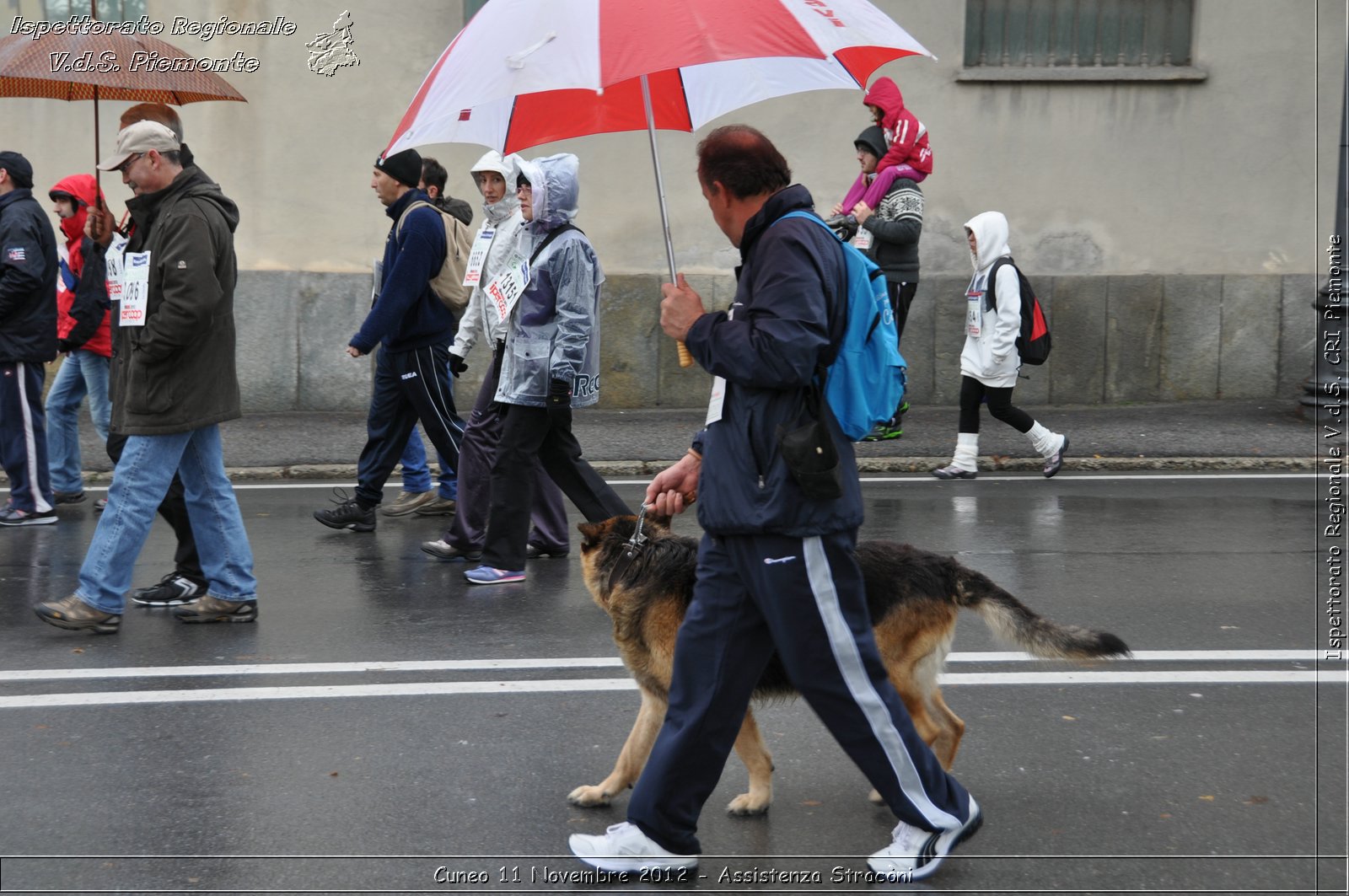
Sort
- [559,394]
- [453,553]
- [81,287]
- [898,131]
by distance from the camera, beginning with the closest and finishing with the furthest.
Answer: [559,394] → [453,553] → [81,287] → [898,131]

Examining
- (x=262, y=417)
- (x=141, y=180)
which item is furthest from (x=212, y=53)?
(x=141, y=180)

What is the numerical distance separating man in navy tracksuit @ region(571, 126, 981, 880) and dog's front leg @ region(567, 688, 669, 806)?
41cm

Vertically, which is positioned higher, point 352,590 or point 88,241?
point 88,241

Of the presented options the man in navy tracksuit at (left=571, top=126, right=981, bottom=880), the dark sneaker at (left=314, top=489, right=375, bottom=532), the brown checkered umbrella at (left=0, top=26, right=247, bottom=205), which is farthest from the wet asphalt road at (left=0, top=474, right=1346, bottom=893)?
the brown checkered umbrella at (left=0, top=26, right=247, bottom=205)

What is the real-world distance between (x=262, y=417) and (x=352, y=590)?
5.36 metres

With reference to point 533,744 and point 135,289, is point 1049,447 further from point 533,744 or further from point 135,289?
point 135,289

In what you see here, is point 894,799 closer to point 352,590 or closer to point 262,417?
point 352,590

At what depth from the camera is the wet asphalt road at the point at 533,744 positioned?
12.9 ft

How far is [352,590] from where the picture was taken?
270 inches

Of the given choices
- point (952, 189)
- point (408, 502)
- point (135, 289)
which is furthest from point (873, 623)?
point (952, 189)

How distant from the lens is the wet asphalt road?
3.92 meters

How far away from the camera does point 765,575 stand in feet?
11.7

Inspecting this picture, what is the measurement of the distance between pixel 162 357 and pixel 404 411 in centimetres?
229

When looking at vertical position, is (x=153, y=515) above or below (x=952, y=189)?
below
